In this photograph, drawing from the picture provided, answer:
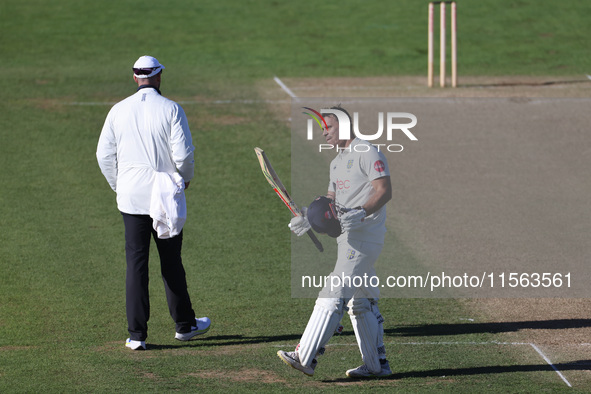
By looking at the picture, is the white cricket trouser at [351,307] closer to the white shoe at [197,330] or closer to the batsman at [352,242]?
the batsman at [352,242]

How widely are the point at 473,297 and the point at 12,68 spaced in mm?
13802

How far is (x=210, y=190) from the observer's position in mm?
13578

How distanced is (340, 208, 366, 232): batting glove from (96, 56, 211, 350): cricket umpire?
1473 millimetres

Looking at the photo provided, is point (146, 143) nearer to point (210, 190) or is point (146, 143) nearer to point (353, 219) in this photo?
point (353, 219)

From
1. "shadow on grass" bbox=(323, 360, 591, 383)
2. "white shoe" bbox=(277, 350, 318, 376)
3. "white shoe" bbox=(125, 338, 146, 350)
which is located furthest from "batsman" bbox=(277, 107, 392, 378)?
"white shoe" bbox=(125, 338, 146, 350)

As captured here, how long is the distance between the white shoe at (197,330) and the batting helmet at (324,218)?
5.49 feet

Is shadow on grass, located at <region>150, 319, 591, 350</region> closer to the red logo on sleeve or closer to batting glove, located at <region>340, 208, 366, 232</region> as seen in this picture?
batting glove, located at <region>340, 208, 366, 232</region>

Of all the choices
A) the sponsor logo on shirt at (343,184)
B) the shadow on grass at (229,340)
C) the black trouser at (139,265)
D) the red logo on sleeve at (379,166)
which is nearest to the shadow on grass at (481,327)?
the shadow on grass at (229,340)

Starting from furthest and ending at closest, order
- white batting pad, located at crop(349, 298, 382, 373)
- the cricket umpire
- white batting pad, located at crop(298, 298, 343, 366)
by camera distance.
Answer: the cricket umpire < white batting pad, located at crop(349, 298, 382, 373) < white batting pad, located at crop(298, 298, 343, 366)

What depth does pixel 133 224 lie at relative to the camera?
797 cm

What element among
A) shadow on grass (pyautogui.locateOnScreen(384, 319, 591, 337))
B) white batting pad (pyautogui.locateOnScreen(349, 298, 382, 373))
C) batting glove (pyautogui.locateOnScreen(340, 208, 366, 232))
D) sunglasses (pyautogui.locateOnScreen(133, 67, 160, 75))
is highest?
sunglasses (pyautogui.locateOnScreen(133, 67, 160, 75))

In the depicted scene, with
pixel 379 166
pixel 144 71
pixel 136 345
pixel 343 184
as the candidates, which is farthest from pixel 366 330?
pixel 144 71

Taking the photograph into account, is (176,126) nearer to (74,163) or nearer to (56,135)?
(74,163)

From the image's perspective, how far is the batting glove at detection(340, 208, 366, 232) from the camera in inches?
284
